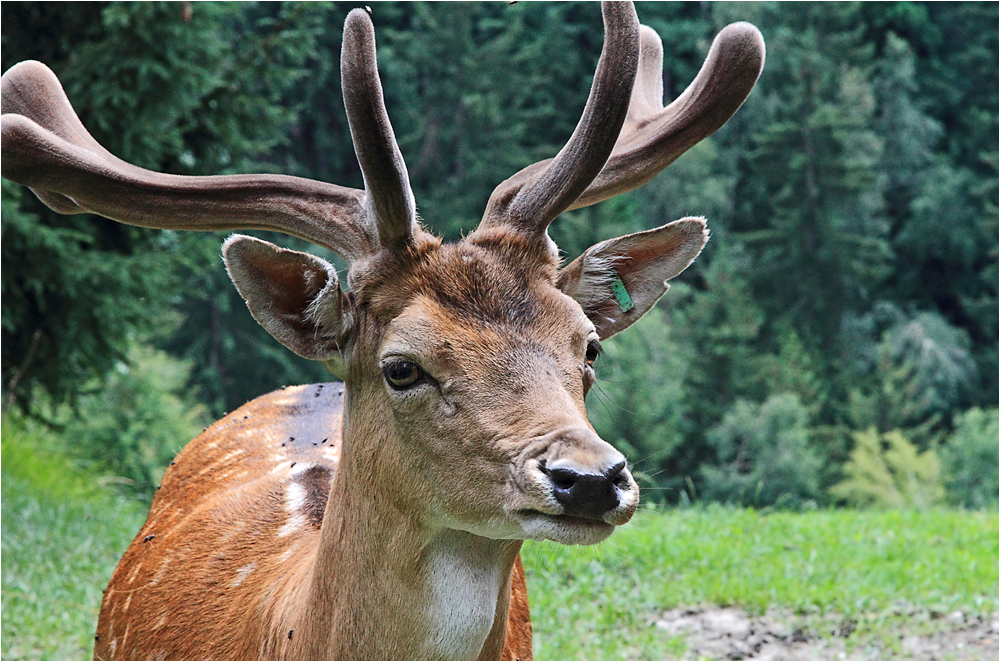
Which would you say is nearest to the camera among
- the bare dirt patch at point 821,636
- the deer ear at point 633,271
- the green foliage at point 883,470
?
the deer ear at point 633,271

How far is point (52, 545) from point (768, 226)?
33546 mm

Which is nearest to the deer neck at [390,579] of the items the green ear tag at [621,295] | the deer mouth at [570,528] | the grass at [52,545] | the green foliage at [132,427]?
the deer mouth at [570,528]

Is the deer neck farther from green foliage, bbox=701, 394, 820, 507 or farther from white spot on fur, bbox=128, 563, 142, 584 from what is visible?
green foliage, bbox=701, 394, 820, 507

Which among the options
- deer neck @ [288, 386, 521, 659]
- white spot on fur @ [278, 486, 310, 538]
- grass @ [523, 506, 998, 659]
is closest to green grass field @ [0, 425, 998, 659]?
grass @ [523, 506, 998, 659]

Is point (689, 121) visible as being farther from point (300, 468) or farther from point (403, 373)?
point (300, 468)

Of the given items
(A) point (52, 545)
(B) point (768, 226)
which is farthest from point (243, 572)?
(B) point (768, 226)

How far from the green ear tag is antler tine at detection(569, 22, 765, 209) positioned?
0.74ft

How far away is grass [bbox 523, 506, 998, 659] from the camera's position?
514 centimetres

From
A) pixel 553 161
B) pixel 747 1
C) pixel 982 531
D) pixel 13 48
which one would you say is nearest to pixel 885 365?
pixel 747 1

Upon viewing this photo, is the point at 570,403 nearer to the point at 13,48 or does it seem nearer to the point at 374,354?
the point at 374,354

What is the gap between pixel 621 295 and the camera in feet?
8.93

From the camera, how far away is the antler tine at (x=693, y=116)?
275 centimetres

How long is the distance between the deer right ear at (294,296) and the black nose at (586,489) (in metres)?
0.72

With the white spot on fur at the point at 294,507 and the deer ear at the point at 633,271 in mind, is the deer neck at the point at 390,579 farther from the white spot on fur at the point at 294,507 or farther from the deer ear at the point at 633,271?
the deer ear at the point at 633,271
